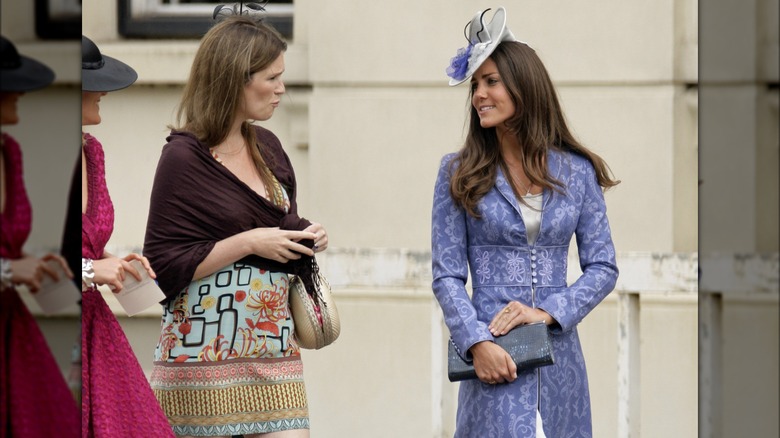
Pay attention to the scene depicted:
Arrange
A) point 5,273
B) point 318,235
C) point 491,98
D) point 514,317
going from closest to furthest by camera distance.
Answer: point 5,273, point 514,317, point 491,98, point 318,235

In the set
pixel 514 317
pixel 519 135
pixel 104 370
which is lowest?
pixel 104 370

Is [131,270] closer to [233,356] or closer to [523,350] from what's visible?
[233,356]

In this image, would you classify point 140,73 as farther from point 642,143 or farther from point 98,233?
point 98,233

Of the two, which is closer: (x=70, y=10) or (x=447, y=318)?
(x=70, y=10)

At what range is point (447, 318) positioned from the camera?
3084 mm

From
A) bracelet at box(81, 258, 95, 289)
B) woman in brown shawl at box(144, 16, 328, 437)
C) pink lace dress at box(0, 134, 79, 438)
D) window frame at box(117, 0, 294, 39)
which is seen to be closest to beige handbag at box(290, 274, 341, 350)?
woman in brown shawl at box(144, 16, 328, 437)

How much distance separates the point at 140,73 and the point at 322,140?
89 cm

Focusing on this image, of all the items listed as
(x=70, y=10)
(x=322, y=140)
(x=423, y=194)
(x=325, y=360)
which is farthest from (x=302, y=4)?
(x=70, y=10)

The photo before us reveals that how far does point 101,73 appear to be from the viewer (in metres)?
3.20

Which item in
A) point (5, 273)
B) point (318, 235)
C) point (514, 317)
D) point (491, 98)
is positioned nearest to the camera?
point (5, 273)

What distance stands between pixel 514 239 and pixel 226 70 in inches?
33.1

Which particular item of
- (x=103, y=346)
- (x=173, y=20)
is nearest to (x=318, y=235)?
(x=103, y=346)

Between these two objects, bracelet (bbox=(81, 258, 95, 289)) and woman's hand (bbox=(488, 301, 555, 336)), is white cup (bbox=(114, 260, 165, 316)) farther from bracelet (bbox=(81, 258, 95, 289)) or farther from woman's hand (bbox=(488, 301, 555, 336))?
woman's hand (bbox=(488, 301, 555, 336))

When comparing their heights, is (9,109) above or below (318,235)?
above
